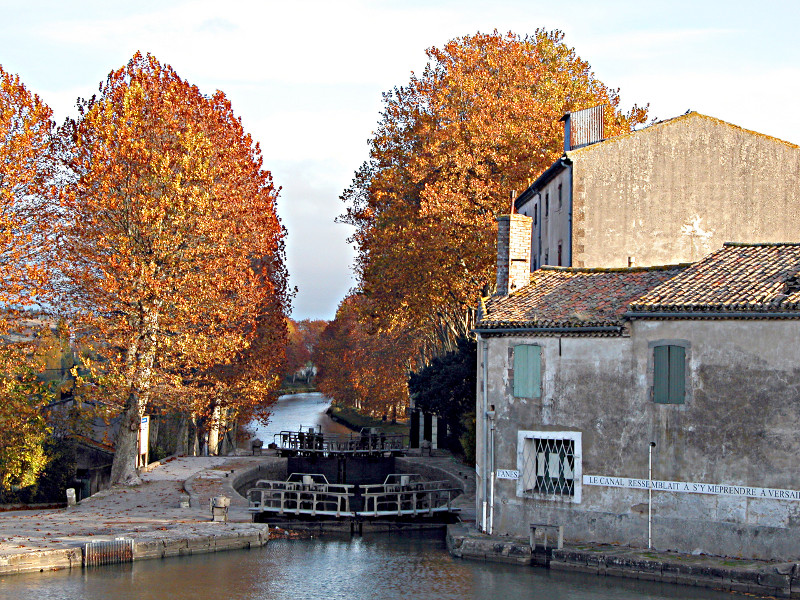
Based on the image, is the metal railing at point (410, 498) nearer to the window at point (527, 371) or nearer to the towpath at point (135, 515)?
the towpath at point (135, 515)

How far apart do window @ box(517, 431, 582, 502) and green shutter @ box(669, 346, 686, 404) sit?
Result: 275 centimetres

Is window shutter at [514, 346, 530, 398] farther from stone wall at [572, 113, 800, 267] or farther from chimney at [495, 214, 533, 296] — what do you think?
stone wall at [572, 113, 800, 267]

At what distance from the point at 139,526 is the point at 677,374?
1575 cm

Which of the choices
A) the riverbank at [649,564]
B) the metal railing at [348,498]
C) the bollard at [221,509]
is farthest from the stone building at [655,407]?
the bollard at [221,509]

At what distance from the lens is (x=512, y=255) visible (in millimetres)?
30484

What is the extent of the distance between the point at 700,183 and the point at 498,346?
1453cm

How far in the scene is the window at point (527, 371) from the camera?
90.0 feet

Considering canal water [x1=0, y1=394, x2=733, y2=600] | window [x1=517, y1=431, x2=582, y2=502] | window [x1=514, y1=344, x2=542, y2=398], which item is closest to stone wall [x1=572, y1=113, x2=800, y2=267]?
window [x1=514, y1=344, x2=542, y2=398]

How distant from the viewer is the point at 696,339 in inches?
1000

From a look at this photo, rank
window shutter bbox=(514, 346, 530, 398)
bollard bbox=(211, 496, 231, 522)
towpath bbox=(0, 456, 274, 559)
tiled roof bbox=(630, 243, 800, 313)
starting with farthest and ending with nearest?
bollard bbox=(211, 496, 231, 522)
window shutter bbox=(514, 346, 530, 398)
towpath bbox=(0, 456, 274, 559)
tiled roof bbox=(630, 243, 800, 313)

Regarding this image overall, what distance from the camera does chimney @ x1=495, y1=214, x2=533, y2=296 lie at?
30438 mm

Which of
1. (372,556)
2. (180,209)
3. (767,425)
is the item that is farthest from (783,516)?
(180,209)

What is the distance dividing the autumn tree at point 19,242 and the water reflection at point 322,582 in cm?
1339

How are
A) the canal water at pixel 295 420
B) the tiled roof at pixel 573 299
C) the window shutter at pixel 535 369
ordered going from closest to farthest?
the tiled roof at pixel 573 299
the window shutter at pixel 535 369
the canal water at pixel 295 420
